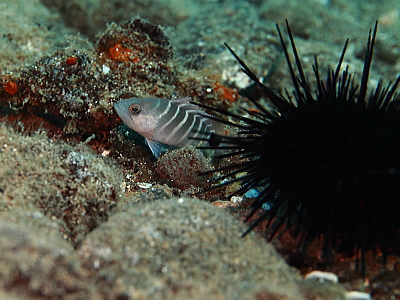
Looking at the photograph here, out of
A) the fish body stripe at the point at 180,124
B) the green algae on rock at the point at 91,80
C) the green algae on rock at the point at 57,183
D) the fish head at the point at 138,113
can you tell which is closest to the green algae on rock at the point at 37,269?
the green algae on rock at the point at 57,183

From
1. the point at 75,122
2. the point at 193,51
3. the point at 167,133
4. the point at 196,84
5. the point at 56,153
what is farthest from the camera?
the point at 193,51

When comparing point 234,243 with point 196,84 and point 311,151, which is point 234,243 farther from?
point 196,84

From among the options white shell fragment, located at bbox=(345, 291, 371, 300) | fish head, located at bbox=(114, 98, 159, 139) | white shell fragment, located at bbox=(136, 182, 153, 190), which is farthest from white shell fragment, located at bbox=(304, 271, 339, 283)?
fish head, located at bbox=(114, 98, 159, 139)

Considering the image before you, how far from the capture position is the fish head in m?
4.16

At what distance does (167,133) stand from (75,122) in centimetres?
147

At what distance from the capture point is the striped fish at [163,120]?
4176mm

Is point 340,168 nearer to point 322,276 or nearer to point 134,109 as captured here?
point 322,276

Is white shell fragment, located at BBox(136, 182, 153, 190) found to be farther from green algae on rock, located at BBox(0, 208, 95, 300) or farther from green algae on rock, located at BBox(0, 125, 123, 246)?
green algae on rock, located at BBox(0, 208, 95, 300)

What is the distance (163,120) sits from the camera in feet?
14.0

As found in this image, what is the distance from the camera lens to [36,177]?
2.86m

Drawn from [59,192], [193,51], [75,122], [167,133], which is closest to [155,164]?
[167,133]

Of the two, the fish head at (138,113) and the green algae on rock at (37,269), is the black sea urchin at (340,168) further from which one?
the fish head at (138,113)

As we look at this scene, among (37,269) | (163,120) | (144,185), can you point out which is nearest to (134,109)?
(163,120)

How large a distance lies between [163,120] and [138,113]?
1.10ft
